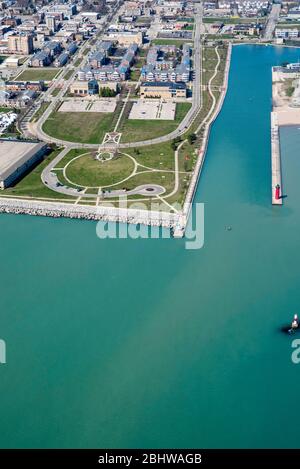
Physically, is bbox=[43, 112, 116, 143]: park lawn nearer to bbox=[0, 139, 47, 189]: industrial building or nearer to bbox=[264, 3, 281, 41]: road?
bbox=[0, 139, 47, 189]: industrial building

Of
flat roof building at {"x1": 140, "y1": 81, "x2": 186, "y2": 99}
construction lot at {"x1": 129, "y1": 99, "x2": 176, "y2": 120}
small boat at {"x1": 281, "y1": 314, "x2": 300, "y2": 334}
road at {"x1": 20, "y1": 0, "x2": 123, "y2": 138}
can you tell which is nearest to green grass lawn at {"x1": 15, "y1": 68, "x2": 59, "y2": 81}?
road at {"x1": 20, "y1": 0, "x2": 123, "y2": 138}

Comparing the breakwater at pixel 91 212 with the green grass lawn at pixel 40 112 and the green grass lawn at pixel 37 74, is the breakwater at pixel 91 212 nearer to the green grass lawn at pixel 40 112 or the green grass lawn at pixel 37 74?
the green grass lawn at pixel 40 112

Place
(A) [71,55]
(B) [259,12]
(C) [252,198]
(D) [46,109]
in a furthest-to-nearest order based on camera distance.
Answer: (B) [259,12], (A) [71,55], (D) [46,109], (C) [252,198]

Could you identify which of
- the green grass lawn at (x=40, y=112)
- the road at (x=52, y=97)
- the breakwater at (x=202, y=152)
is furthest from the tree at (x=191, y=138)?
the green grass lawn at (x=40, y=112)

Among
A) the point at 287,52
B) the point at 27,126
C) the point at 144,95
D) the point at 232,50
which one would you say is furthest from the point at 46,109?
the point at 287,52

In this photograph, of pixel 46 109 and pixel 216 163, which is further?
pixel 46 109

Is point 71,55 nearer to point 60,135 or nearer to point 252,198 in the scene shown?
point 60,135
